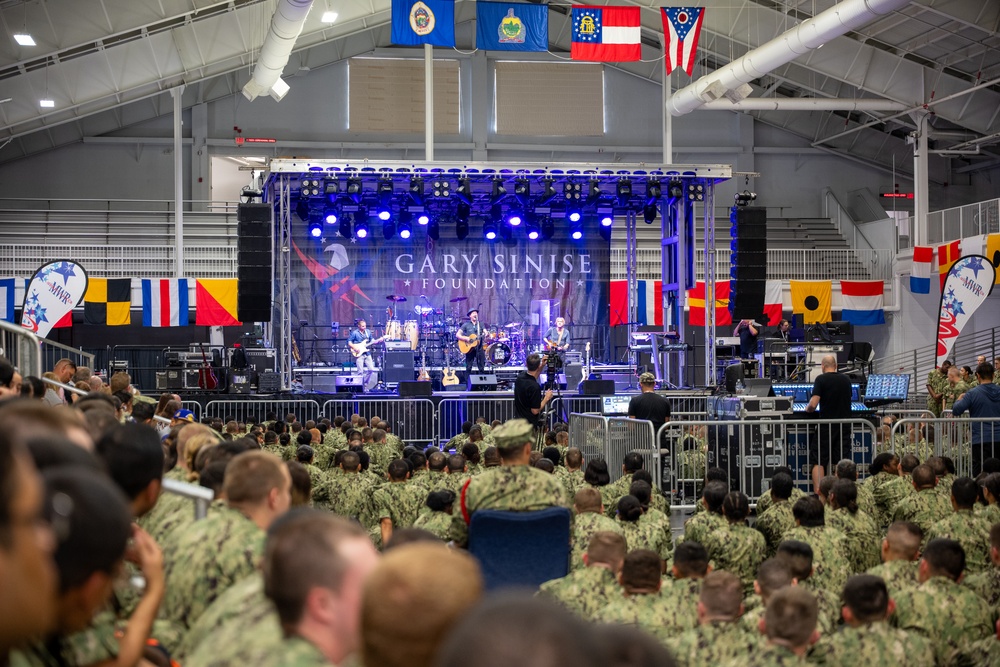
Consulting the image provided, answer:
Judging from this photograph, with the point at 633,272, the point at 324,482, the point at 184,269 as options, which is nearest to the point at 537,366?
the point at 324,482

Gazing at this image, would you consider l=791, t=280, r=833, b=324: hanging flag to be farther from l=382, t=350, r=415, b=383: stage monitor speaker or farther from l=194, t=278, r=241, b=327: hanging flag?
l=194, t=278, r=241, b=327: hanging flag

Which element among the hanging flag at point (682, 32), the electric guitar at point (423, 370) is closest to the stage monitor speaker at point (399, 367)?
the electric guitar at point (423, 370)

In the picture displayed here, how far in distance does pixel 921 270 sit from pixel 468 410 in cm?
1496

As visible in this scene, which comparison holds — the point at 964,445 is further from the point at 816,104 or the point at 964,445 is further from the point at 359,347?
the point at 816,104

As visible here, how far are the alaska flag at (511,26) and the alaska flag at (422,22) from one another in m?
0.57

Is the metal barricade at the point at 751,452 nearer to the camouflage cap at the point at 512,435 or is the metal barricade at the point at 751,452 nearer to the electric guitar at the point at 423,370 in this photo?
the camouflage cap at the point at 512,435

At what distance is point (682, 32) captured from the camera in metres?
19.4

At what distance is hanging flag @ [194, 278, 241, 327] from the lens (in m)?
24.1

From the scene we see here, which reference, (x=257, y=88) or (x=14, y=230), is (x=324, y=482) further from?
(x=14, y=230)

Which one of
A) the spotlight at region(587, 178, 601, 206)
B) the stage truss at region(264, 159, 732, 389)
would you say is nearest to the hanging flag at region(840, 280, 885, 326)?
the stage truss at region(264, 159, 732, 389)

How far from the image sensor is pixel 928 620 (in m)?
5.02

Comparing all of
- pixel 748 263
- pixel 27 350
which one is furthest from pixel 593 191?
pixel 27 350

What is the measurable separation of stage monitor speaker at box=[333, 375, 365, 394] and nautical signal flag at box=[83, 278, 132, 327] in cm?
728

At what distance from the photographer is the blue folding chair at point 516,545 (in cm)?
501
